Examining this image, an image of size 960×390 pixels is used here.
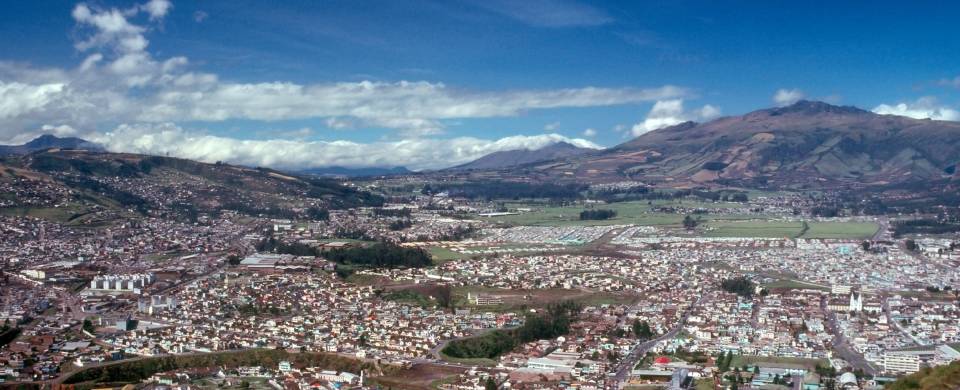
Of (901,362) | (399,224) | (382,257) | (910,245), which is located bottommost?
(901,362)

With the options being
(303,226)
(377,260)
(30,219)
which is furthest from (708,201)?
(30,219)

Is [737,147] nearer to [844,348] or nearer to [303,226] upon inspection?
[303,226]

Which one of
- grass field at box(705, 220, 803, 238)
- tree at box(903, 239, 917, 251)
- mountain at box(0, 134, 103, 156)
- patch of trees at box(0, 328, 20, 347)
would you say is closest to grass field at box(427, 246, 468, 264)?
grass field at box(705, 220, 803, 238)

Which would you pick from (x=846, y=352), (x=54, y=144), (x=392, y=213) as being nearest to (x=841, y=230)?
(x=392, y=213)

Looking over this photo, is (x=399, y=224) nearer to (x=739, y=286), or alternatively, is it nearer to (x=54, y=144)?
(x=739, y=286)

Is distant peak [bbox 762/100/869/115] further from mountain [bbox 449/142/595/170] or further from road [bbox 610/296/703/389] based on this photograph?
road [bbox 610/296/703/389]
